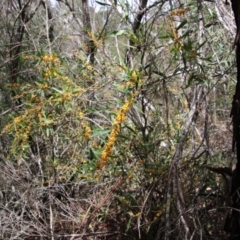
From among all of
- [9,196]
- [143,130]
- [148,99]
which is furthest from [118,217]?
[9,196]

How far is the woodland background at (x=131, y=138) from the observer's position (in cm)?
230

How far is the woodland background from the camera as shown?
2.30m

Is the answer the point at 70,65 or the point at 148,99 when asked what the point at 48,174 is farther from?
the point at 148,99

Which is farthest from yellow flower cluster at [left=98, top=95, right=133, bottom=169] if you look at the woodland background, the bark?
the bark

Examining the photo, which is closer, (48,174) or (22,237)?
(22,237)

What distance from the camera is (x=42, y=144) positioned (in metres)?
3.54

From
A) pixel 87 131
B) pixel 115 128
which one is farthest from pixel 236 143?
pixel 87 131

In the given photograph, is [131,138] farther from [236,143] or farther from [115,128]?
[236,143]

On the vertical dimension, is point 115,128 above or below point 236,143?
above

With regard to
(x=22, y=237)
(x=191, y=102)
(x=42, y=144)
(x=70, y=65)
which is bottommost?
(x=22, y=237)

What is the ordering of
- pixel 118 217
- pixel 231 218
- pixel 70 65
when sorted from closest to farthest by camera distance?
pixel 231 218 → pixel 118 217 → pixel 70 65

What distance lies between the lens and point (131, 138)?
2545 millimetres

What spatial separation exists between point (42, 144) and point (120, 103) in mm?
1460

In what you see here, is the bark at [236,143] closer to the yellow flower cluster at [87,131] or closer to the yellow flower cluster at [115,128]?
the yellow flower cluster at [115,128]
